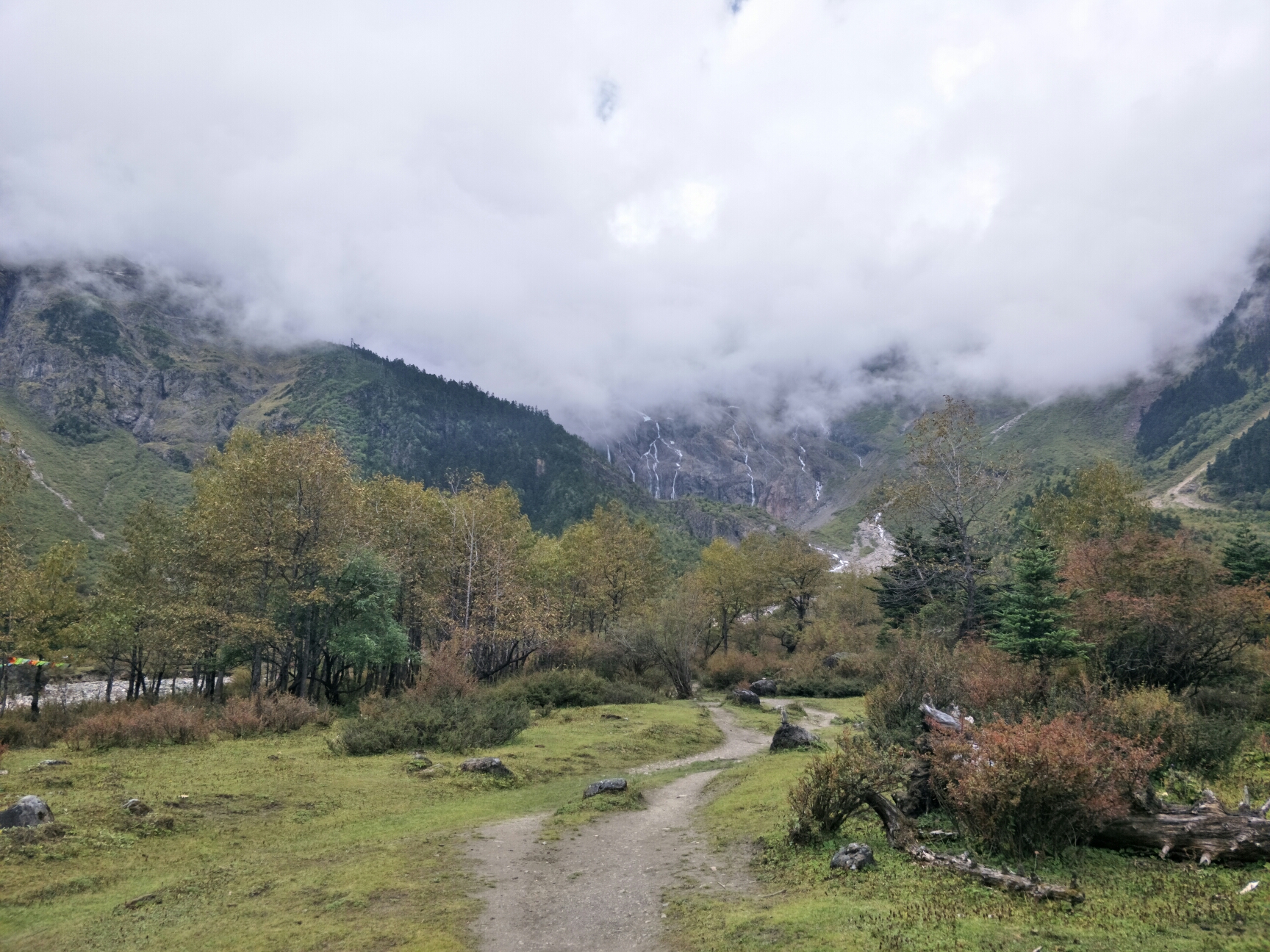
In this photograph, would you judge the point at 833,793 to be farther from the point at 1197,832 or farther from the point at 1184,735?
the point at 1184,735

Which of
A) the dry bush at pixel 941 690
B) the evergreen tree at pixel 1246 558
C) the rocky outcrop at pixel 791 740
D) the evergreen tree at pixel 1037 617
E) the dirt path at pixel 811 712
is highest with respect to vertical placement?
the evergreen tree at pixel 1246 558

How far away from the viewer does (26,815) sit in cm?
1188

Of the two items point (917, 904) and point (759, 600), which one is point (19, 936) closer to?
point (917, 904)

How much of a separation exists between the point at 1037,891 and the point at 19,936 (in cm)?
1314

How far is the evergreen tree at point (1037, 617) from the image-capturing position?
23531mm

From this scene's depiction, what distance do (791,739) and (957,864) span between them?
549 inches

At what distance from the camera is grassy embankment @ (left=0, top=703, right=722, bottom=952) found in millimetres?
8977

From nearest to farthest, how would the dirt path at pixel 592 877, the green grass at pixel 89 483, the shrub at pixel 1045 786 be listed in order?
the dirt path at pixel 592 877, the shrub at pixel 1045 786, the green grass at pixel 89 483

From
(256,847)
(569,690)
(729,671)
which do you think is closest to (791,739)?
(256,847)

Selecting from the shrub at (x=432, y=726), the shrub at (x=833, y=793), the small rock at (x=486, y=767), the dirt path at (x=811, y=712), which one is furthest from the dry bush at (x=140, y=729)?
the dirt path at (x=811, y=712)

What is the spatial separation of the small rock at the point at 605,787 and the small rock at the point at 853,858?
7773 mm

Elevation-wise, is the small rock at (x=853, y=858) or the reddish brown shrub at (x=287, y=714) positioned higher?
the reddish brown shrub at (x=287, y=714)

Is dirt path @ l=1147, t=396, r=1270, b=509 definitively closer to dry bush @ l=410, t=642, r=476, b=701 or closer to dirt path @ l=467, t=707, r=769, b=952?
dry bush @ l=410, t=642, r=476, b=701

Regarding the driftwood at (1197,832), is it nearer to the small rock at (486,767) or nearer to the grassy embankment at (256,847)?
the grassy embankment at (256,847)
